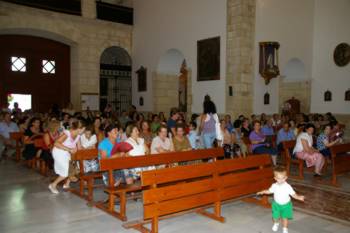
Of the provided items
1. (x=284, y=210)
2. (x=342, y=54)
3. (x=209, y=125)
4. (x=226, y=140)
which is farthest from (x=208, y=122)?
(x=342, y=54)

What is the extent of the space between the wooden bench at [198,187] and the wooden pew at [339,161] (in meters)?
2.09

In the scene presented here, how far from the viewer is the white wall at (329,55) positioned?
1366cm

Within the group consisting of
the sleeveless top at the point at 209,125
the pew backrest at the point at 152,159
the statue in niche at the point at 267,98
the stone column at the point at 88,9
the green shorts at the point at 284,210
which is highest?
the stone column at the point at 88,9

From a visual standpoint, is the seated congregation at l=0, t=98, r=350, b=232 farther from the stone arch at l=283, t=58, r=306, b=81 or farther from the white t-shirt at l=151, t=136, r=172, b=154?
the stone arch at l=283, t=58, r=306, b=81

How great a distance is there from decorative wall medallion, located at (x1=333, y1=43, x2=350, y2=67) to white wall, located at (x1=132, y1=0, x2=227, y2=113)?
529 cm

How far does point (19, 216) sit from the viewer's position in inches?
179

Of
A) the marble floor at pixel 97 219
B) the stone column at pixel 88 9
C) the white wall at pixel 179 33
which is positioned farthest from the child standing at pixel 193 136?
the stone column at pixel 88 9

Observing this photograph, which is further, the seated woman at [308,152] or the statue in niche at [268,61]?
the statue in niche at [268,61]

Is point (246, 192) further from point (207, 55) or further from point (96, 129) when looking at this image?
point (207, 55)

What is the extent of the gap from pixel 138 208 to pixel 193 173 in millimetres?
1320

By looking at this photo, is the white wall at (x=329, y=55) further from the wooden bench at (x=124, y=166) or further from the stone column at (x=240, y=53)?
the wooden bench at (x=124, y=166)

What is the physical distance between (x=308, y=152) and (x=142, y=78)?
10.3 m

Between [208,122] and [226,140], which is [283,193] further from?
[226,140]

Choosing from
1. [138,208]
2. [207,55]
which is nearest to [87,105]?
[207,55]
